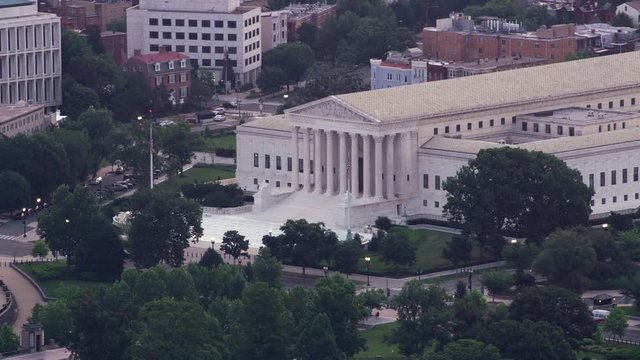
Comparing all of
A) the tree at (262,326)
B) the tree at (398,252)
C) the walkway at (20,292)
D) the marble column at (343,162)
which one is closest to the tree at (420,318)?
the tree at (262,326)

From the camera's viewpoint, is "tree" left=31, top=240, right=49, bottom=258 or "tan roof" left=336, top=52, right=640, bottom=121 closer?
"tree" left=31, top=240, right=49, bottom=258

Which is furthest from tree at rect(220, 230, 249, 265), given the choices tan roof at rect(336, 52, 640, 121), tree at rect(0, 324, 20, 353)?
tree at rect(0, 324, 20, 353)

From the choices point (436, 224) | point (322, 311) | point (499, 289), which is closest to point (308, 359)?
point (322, 311)

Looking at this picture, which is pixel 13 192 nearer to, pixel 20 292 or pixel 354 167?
pixel 354 167

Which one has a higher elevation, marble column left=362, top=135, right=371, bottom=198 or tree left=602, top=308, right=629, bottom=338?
marble column left=362, top=135, right=371, bottom=198

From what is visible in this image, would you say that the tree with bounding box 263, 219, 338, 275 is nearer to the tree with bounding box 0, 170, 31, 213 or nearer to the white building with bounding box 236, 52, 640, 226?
the white building with bounding box 236, 52, 640, 226

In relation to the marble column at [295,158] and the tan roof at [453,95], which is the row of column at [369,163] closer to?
the tan roof at [453,95]

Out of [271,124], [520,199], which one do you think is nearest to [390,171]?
[271,124]
